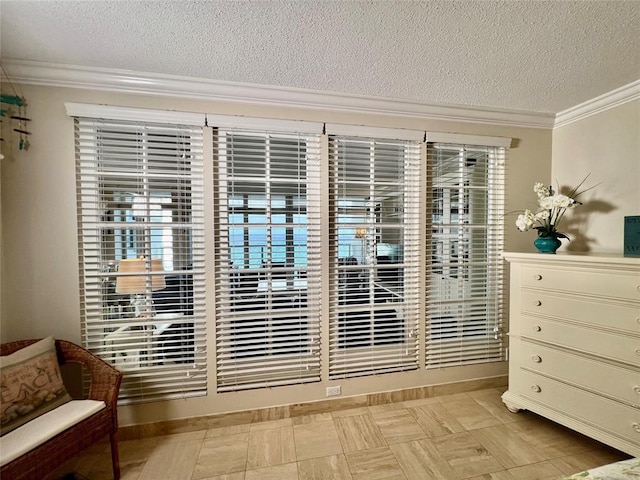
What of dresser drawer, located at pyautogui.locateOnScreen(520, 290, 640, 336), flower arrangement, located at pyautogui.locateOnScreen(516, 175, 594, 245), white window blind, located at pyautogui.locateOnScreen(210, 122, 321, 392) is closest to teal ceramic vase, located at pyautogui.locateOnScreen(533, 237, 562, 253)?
flower arrangement, located at pyautogui.locateOnScreen(516, 175, 594, 245)

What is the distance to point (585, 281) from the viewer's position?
1.64 meters

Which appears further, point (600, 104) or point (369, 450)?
point (600, 104)

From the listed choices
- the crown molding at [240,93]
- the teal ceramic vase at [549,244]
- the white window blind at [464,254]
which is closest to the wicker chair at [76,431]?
the crown molding at [240,93]

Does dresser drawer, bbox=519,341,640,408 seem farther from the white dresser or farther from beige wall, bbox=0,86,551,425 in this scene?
beige wall, bbox=0,86,551,425

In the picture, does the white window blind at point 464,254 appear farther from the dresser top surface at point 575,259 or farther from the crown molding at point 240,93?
the dresser top surface at point 575,259

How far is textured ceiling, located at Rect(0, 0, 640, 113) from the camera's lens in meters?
1.22

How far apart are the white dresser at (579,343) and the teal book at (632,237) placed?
295 mm

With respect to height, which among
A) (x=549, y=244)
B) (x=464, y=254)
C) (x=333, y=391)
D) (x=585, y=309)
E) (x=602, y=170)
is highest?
(x=602, y=170)

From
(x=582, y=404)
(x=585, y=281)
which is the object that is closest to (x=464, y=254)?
(x=585, y=281)

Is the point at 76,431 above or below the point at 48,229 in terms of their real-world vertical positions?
below

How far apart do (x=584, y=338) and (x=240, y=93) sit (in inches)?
114

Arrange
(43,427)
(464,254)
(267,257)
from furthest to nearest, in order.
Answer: (464,254)
(267,257)
(43,427)

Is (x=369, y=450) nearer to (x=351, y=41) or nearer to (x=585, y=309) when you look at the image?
(x=585, y=309)

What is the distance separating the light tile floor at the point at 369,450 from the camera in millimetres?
1541
